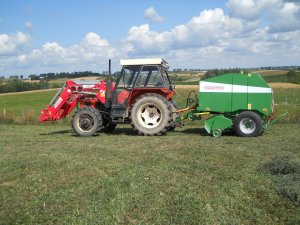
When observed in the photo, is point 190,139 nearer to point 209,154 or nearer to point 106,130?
point 209,154

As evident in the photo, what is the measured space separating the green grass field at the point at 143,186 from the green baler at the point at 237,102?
1.89 m

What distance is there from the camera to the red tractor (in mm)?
12516

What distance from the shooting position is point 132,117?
1256 cm

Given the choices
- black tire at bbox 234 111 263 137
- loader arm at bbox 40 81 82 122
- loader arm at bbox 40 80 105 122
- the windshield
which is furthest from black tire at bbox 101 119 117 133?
black tire at bbox 234 111 263 137

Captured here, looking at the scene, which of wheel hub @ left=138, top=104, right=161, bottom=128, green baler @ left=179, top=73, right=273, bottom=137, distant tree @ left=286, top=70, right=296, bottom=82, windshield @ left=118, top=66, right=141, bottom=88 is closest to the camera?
green baler @ left=179, top=73, right=273, bottom=137

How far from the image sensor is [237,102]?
1217cm

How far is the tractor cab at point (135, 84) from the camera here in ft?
41.9

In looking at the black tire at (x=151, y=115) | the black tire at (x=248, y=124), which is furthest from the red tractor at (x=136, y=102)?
the black tire at (x=248, y=124)

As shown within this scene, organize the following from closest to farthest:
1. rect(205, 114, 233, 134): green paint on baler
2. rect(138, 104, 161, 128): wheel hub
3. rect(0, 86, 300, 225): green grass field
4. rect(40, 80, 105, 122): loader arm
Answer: rect(0, 86, 300, 225): green grass field → rect(205, 114, 233, 134): green paint on baler → rect(138, 104, 161, 128): wheel hub → rect(40, 80, 105, 122): loader arm

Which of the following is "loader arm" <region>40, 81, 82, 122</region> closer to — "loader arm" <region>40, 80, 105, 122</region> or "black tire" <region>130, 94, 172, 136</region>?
"loader arm" <region>40, 80, 105, 122</region>

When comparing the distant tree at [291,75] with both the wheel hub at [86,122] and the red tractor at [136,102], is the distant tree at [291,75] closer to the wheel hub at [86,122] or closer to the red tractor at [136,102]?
the red tractor at [136,102]

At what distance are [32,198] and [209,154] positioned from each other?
399cm

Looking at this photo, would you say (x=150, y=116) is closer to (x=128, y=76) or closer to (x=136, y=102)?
(x=136, y=102)

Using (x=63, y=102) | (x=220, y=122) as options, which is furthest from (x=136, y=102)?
(x=63, y=102)
